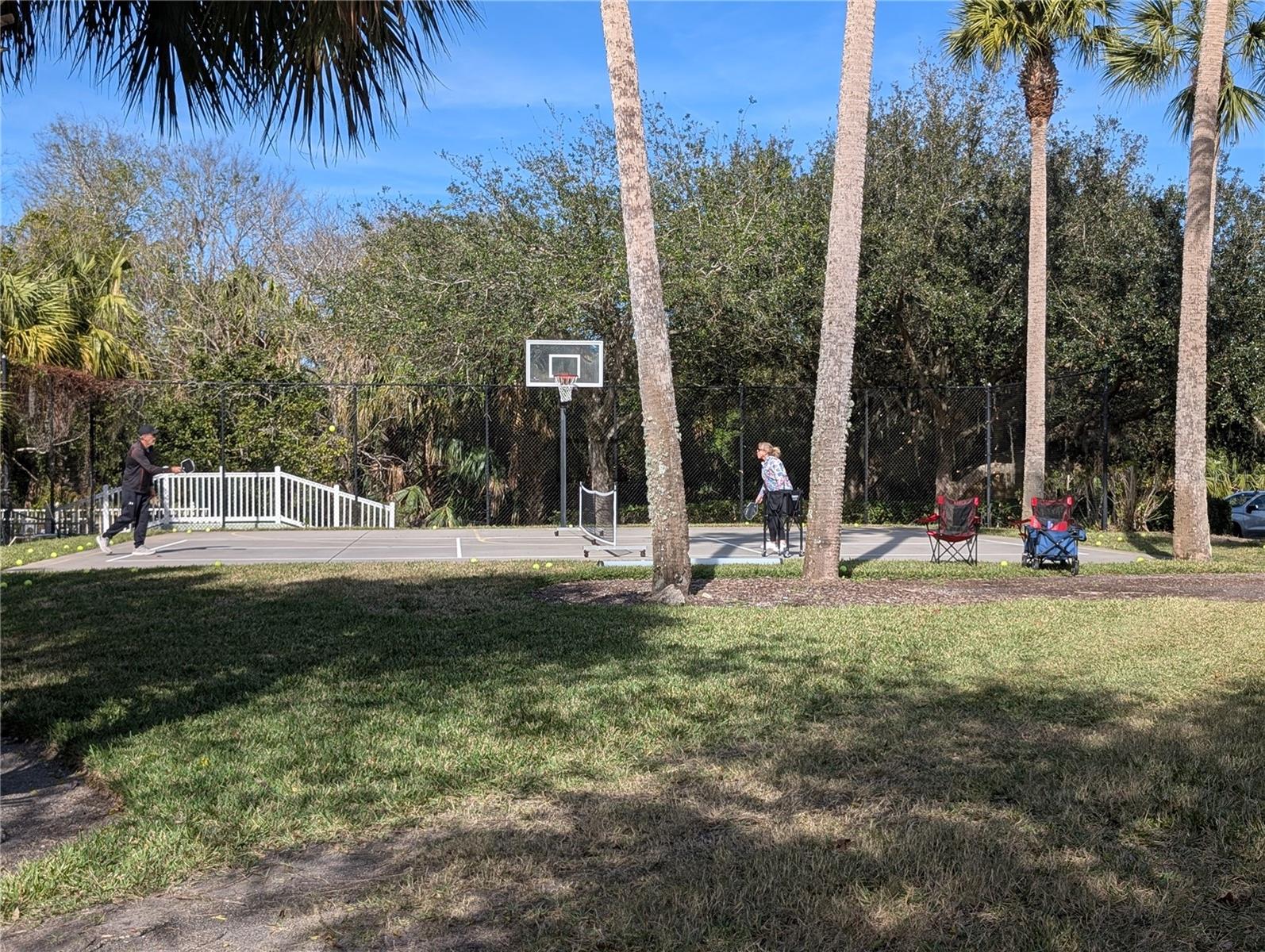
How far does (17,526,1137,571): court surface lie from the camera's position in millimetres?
14914

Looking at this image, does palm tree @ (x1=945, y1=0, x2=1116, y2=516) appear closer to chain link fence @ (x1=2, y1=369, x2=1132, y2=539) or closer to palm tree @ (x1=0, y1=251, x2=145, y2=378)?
chain link fence @ (x1=2, y1=369, x2=1132, y2=539)

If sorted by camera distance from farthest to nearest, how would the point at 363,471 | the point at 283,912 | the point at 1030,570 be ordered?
1. the point at 363,471
2. the point at 1030,570
3. the point at 283,912

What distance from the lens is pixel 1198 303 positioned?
14.7m

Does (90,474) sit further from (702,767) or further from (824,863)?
(824,863)

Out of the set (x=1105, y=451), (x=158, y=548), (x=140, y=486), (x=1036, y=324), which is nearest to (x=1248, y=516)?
(x=1105, y=451)

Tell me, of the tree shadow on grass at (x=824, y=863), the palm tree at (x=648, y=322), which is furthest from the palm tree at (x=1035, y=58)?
the tree shadow on grass at (x=824, y=863)

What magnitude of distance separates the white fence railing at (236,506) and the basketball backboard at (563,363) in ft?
16.6

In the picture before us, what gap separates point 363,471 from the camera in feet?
88.5

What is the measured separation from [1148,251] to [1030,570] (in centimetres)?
1174

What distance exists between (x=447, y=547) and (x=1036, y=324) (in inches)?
438

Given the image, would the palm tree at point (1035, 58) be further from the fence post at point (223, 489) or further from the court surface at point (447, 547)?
the fence post at point (223, 489)

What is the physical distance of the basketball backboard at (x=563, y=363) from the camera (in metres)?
20.3

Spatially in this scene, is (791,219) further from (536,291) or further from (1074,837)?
(1074,837)

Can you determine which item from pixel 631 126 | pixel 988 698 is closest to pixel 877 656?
pixel 988 698
